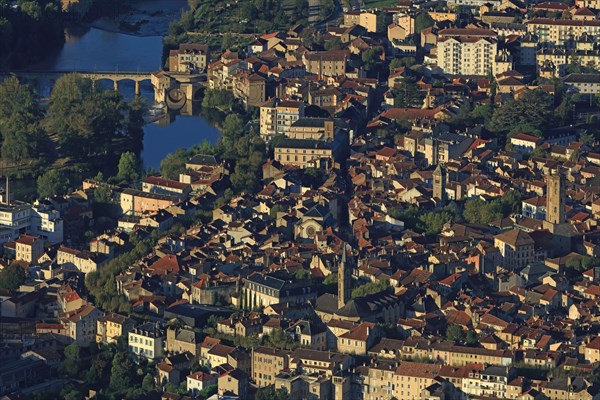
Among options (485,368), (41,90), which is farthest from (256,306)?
(41,90)

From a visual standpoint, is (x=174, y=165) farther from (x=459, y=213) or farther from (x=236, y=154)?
(x=459, y=213)

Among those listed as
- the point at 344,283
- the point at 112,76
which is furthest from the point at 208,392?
the point at 112,76

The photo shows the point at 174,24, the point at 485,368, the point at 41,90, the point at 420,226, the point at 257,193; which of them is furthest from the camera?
the point at 174,24

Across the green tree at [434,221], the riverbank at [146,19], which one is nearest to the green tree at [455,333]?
the green tree at [434,221]

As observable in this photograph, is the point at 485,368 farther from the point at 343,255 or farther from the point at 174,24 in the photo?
the point at 174,24

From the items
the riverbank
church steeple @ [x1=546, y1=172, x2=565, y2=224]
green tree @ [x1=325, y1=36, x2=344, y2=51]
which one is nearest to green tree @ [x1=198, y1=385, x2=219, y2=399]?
church steeple @ [x1=546, y1=172, x2=565, y2=224]

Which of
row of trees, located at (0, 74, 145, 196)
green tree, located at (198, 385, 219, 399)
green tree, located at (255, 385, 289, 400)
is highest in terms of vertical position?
green tree, located at (255, 385, 289, 400)

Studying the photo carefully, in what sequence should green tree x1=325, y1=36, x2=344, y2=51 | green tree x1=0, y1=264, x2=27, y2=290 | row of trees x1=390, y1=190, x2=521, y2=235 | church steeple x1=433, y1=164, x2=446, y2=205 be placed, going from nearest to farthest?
1. green tree x1=0, y1=264, x2=27, y2=290
2. row of trees x1=390, y1=190, x2=521, y2=235
3. church steeple x1=433, y1=164, x2=446, y2=205
4. green tree x1=325, y1=36, x2=344, y2=51

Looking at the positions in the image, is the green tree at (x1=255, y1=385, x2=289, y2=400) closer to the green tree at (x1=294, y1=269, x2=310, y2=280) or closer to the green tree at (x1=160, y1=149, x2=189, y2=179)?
the green tree at (x1=294, y1=269, x2=310, y2=280)
